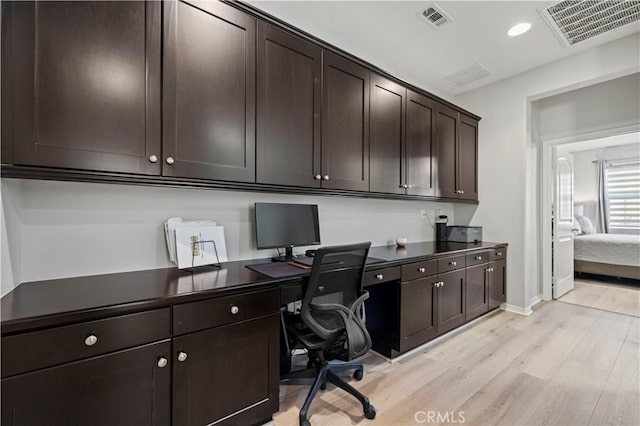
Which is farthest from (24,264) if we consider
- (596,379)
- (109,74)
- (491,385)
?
(596,379)

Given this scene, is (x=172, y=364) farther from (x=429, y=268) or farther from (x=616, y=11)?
(x=616, y=11)

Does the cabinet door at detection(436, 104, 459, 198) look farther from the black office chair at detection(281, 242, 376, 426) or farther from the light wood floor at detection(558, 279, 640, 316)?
the light wood floor at detection(558, 279, 640, 316)

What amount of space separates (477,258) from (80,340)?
3309 millimetres

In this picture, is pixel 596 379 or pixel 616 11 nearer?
pixel 596 379

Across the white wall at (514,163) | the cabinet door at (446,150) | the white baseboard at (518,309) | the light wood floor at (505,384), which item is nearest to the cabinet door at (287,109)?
the light wood floor at (505,384)

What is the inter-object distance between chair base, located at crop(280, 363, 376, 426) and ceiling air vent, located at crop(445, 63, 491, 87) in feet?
11.3

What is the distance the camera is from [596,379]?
212 centimetres

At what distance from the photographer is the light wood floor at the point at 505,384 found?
174cm

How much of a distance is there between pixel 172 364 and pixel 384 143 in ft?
7.50

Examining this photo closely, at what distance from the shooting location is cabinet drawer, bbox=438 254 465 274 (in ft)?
8.75

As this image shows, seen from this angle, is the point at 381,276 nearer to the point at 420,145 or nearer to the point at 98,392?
the point at 420,145

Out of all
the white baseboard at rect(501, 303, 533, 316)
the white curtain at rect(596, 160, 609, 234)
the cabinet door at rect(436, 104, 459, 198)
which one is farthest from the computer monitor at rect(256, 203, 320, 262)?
the white curtain at rect(596, 160, 609, 234)

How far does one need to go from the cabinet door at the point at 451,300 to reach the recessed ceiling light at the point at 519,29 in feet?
7.64

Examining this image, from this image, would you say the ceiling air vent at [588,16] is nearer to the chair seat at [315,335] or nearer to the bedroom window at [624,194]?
the chair seat at [315,335]
